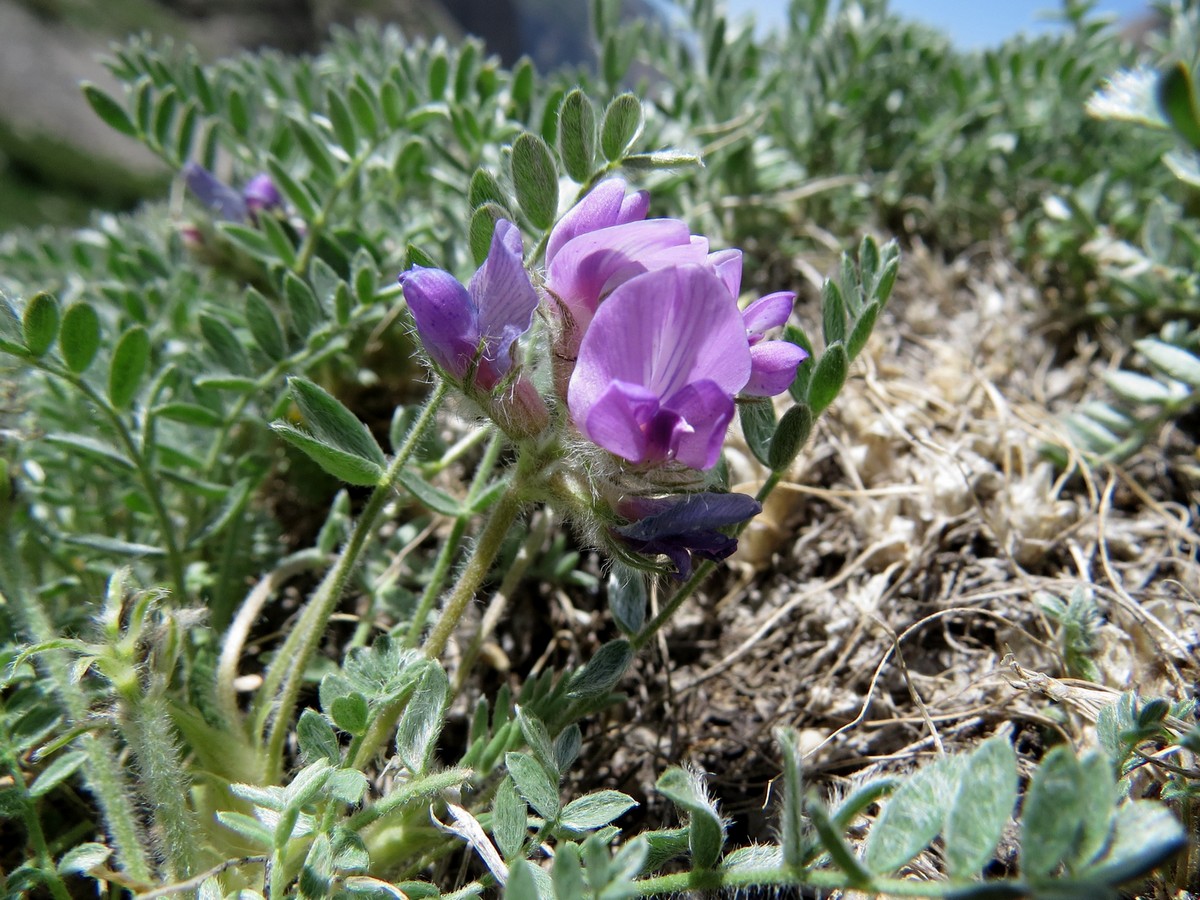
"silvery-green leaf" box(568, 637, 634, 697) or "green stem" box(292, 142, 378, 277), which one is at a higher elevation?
"green stem" box(292, 142, 378, 277)

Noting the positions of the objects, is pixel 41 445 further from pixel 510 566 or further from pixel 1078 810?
pixel 1078 810

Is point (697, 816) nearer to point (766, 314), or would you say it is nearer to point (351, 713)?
point (351, 713)

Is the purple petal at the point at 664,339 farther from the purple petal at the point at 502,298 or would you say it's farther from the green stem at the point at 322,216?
the green stem at the point at 322,216

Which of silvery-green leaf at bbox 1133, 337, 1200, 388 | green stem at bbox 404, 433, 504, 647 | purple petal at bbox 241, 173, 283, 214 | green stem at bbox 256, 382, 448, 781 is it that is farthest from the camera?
purple petal at bbox 241, 173, 283, 214

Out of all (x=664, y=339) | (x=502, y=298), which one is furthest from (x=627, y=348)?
(x=502, y=298)

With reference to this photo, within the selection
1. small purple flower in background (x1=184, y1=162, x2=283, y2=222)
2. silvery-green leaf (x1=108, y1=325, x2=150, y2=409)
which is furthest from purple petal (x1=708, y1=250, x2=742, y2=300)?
small purple flower in background (x1=184, y1=162, x2=283, y2=222)

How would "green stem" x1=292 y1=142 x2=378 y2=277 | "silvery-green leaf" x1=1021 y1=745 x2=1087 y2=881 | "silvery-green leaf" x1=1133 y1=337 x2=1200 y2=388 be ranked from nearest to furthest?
1. "silvery-green leaf" x1=1021 y1=745 x2=1087 y2=881
2. "silvery-green leaf" x1=1133 y1=337 x2=1200 y2=388
3. "green stem" x1=292 y1=142 x2=378 y2=277

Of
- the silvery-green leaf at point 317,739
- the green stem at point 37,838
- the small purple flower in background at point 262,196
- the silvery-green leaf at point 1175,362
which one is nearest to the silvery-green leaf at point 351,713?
the silvery-green leaf at point 317,739

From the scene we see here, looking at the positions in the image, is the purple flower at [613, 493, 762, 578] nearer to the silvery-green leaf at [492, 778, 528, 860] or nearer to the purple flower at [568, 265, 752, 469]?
the purple flower at [568, 265, 752, 469]

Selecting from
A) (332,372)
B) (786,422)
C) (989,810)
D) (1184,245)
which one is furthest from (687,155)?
(1184,245)
